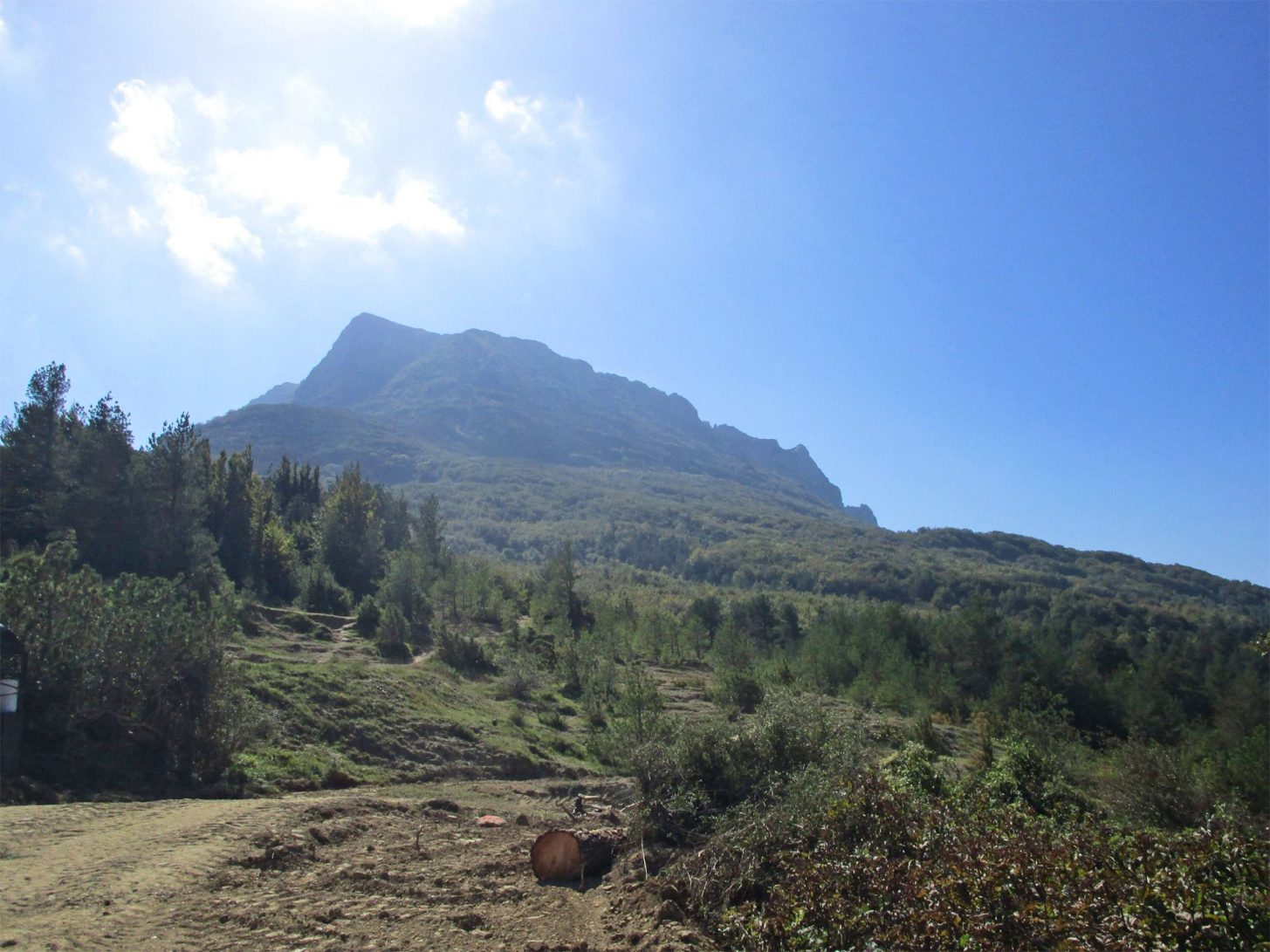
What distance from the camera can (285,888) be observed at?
818 centimetres

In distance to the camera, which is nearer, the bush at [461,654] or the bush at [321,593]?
the bush at [461,654]

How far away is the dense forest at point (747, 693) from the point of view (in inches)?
236

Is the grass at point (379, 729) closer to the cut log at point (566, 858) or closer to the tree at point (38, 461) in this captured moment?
the cut log at point (566, 858)

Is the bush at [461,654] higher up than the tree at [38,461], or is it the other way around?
the tree at [38,461]

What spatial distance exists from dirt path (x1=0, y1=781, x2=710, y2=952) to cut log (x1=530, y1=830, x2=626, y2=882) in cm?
23

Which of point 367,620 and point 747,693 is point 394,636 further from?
point 747,693

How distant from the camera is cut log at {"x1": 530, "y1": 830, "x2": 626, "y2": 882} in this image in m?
9.23

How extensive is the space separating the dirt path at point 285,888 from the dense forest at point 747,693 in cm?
122

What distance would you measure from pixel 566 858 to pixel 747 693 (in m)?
24.4

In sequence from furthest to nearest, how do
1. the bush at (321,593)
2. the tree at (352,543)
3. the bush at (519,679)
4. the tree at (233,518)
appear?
the tree at (352,543)
the tree at (233,518)
the bush at (321,593)
the bush at (519,679)

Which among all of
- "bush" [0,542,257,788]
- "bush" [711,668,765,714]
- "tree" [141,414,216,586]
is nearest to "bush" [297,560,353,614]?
"tree" [141,414,216,586]

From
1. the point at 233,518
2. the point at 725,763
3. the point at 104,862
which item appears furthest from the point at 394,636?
the point at 725,763

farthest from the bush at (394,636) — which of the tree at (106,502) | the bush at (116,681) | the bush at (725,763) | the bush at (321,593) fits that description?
the bush at (725,763)

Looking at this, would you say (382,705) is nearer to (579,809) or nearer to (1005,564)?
(579,809)
